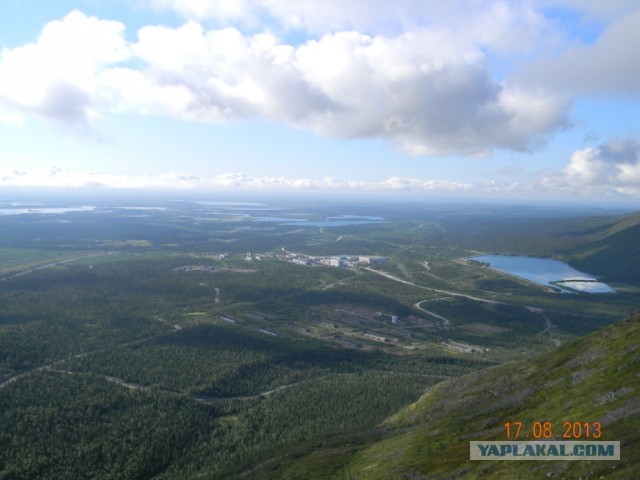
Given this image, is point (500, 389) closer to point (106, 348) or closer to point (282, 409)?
point (282, 409)
